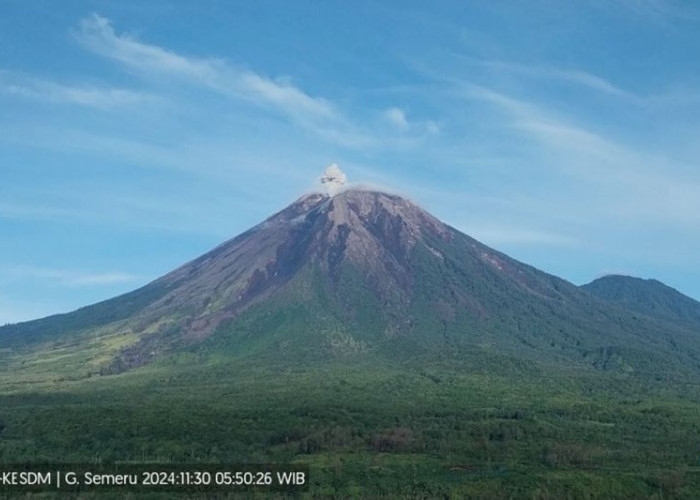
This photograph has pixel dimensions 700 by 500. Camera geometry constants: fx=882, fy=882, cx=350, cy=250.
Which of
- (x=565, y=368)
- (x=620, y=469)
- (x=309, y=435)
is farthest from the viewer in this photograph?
(x=565, y=368)

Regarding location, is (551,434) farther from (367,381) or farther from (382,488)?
(367,381)

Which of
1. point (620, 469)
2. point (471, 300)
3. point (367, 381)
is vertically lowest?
point (620, 469)

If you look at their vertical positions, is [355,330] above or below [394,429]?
above

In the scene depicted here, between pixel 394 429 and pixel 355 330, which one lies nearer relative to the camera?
pixel 394 429

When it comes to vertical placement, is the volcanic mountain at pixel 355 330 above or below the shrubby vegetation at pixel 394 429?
above

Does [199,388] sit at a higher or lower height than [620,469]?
higher

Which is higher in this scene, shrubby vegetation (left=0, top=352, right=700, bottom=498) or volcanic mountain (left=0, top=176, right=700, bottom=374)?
volcanic mountain (left=0, top=176, right=700, bottom=374)

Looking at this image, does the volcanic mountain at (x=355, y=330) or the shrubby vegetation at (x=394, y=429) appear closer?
the shrubby vegetation at (x=394, y=429)

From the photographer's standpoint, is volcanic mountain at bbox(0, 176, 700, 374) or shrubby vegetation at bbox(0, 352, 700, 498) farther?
volcanic mountain at bbox(0, 176, 700, 374)

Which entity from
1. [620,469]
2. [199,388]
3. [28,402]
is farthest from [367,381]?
[620,469]

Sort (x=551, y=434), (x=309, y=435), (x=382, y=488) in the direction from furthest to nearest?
(x=551, y=434), (x=309, y=435), (x=382, y=488)

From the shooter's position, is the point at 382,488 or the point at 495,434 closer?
the point at 382,488
